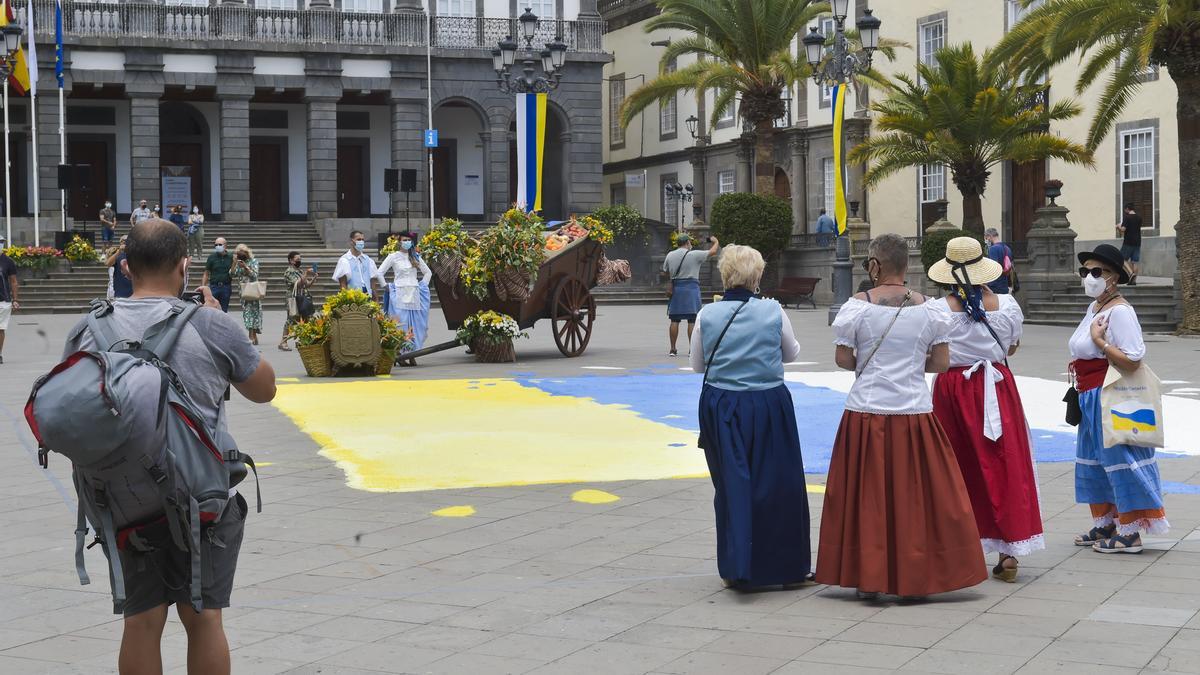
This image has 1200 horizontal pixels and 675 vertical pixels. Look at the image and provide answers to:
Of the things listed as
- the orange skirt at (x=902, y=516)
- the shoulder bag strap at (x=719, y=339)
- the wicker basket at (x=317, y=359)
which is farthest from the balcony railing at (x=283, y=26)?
the orange skirt at (x=902, y=516)

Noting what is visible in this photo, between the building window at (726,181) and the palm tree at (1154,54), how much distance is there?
79.7 feet

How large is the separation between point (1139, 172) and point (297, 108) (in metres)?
25.8

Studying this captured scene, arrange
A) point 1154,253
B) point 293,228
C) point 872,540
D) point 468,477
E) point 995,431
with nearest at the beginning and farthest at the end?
point 872,540 < point 995,431 < point 468,477 < point 1154,253 < point 293,228

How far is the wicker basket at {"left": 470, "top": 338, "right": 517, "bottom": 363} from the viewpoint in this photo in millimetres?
18875

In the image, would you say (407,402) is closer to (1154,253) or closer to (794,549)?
(794,549)

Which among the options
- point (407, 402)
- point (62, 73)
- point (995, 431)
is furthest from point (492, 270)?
point (62, 73)

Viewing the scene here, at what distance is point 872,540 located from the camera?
6.30 m

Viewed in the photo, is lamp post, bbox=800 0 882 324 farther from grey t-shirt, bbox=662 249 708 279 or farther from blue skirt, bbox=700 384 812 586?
blue skirt, bbox=700 384 812 586

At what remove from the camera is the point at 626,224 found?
4175 centimetres

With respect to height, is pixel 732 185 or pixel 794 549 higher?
pixel 732 185

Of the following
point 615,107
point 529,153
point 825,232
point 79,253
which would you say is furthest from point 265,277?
point 615,107

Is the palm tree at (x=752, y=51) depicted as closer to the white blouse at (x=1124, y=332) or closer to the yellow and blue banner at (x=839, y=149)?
the yellow and blue banner at (x=839, y=149)

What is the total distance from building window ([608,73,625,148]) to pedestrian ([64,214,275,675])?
165ft

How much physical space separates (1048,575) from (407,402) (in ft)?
27.0
